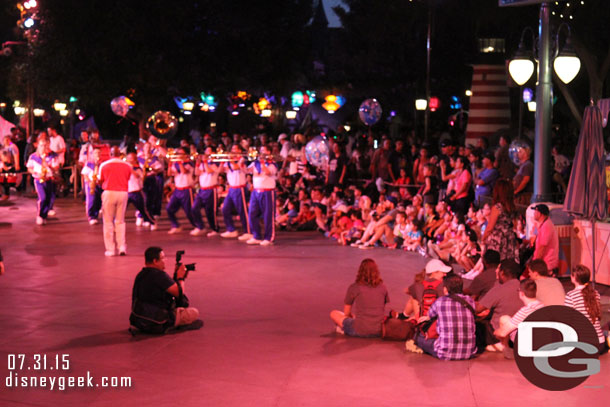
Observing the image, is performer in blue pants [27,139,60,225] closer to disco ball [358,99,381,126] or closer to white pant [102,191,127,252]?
white pant [102,191,127,252]

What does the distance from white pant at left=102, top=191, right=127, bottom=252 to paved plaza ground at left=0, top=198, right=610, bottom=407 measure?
387 millimetres

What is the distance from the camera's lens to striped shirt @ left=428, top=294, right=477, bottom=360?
8188 millimetres

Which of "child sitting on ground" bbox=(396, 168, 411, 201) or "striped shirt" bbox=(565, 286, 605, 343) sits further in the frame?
"child sitting on ground" bbox=(396, 168, 411, 201)

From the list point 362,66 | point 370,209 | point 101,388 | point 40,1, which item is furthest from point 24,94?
point 101,388

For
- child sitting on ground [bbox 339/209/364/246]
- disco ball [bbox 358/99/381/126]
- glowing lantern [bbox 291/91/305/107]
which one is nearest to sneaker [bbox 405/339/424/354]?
child sitting on ground [bbox 339/209/364/246]

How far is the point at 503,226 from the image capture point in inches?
461

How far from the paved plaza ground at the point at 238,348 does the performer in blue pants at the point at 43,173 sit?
186 inches

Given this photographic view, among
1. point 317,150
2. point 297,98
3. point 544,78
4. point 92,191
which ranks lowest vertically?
point 92,191

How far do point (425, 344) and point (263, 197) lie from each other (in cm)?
802

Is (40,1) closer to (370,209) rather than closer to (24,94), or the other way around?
(24,94)

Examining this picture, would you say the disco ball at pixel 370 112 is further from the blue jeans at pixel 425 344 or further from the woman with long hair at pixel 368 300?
the blue jeans at pixel 425 344

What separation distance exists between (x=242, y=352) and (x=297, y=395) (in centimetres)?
147

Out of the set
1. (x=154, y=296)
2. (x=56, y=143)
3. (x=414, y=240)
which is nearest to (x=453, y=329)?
(x=154, y=296)

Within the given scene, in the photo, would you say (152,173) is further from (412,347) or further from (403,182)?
(412,347)
